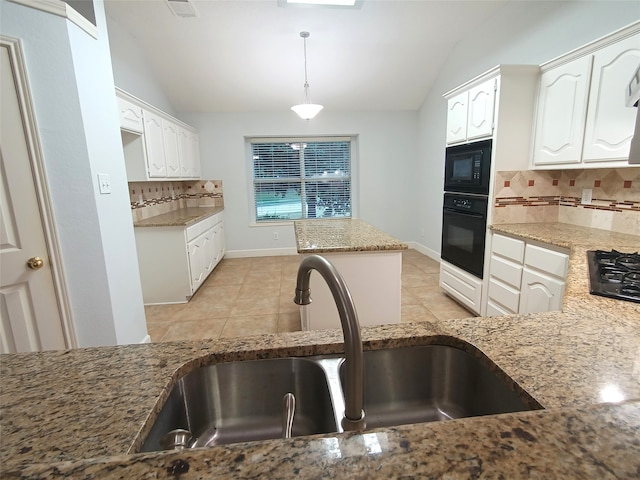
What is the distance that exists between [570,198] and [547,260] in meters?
0.91

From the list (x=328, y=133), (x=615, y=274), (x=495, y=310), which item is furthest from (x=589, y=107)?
(x=328, y=133)

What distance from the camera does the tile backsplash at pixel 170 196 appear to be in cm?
368

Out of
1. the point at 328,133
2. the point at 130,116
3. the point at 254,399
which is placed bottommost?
the point at 254,399

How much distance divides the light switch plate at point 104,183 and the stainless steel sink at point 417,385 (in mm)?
1917

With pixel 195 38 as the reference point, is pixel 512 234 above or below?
below

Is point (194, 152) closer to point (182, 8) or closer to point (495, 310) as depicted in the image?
point (182, 8)

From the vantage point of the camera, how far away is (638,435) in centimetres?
44

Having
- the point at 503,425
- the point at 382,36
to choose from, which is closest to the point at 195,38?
the point at 382,36

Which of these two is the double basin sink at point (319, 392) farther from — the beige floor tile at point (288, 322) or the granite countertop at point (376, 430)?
the beige floor tile at point (288, 322)

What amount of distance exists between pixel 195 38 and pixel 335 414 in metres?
4.18

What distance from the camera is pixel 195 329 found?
2871mm

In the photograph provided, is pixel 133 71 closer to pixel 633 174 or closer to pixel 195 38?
pixel 195 38

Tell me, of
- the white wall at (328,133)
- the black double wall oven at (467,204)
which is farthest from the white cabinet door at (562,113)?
the white wall at (328,133)

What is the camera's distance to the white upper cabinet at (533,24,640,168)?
1.90 meters
